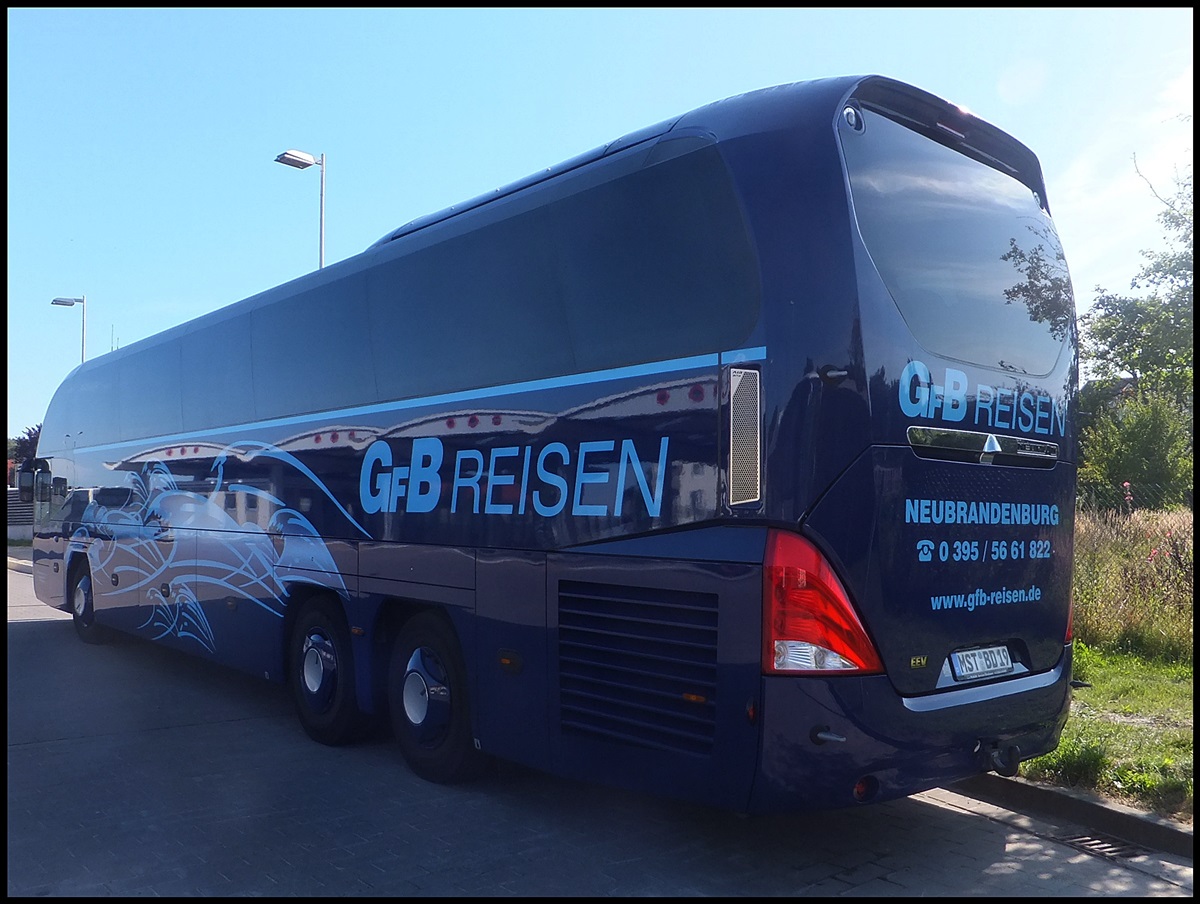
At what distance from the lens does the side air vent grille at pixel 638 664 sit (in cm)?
482

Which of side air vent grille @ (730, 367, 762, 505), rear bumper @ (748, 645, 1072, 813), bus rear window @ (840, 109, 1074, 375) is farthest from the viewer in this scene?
bus rear window @ (840, 109, 1074, 375)

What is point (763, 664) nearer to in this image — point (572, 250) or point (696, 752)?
point (696, 752)

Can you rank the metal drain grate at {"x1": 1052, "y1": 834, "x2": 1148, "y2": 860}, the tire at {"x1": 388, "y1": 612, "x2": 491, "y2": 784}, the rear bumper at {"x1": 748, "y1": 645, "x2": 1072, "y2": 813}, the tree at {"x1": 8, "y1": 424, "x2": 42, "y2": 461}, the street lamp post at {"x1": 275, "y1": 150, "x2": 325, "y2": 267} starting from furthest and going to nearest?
the tree at {"x1": 8, "y1": 424, "x2": 42, "y2": 461}, the street lamp post at {"x1": 275, "y1": 150, "x2": 325, "y2": 267}, the tire at {"x1": 388, "y1": 612, "x2": 491, "y2": 784}, the metal drain grate at {"x1": 1052, "y1": 834, "x2": 1148, "y2": 860}, the rear bumper at {"x1": 748, "y1": 645, "x2": 1072, "y2": 813}

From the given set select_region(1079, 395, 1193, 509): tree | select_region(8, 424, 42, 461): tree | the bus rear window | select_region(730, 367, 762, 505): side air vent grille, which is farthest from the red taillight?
select_region(8, 424, 42, 461): tree

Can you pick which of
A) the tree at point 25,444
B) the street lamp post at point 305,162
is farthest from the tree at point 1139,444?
the tree at point 25,444

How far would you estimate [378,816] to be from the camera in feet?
19.5

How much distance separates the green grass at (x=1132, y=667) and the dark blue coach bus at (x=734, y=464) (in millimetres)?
747

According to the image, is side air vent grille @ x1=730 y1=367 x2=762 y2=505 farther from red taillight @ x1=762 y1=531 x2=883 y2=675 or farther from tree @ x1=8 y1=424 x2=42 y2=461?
tree @ x1=8 y1=424 x2=42 y2=461

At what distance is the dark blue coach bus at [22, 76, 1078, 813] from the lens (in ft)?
15.2

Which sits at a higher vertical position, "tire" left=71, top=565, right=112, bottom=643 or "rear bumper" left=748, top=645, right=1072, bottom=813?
"rear bumper" left=748, top=645, right=1072, bottom=813

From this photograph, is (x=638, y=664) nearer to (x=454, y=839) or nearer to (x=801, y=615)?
(x=801, y=615)

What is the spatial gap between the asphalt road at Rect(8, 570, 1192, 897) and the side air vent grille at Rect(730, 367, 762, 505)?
182 cm

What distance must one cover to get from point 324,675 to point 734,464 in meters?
4.33

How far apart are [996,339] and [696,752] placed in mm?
2584
